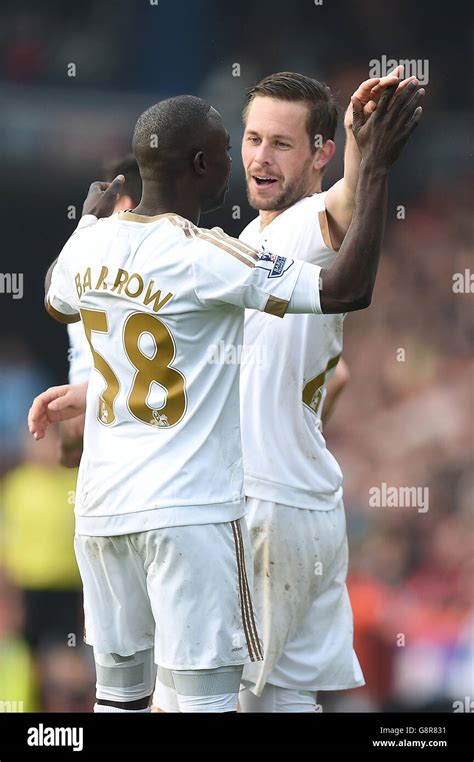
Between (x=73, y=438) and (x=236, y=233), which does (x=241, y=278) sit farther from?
(x=236, y=233)

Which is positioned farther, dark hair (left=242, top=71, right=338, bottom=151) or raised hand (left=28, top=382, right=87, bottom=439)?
dark hair (left=242, top=71, right=338, bottom=151)

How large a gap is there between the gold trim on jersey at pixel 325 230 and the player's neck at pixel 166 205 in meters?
0.46

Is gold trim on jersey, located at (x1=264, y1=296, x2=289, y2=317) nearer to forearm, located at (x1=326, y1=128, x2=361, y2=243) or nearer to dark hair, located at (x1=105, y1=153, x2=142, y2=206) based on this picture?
forearm, located at (x1=326, y1=128, x2=361, y2=243)

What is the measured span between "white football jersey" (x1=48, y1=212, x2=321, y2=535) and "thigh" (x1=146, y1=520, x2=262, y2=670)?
1.9 inches

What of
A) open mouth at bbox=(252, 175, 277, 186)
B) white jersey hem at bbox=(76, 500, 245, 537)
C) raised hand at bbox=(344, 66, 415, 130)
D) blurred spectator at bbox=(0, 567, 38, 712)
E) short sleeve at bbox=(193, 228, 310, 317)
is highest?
raised hand at bbox=(344, 66, 415, 130)

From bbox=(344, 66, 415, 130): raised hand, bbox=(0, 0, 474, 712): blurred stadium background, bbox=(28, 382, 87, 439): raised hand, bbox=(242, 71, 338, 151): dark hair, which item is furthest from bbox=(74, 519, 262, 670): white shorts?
bbox=(0, 0, 474, 712): blurred stadium background

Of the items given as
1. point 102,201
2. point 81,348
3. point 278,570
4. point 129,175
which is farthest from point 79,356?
point 278,570

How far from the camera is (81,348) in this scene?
3561mm

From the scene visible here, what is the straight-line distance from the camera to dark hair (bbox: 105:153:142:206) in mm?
3607

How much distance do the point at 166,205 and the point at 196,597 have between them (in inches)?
34.5

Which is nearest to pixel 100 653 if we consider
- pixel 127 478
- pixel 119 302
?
pixel 127 478

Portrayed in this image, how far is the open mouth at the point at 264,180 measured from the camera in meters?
2.95

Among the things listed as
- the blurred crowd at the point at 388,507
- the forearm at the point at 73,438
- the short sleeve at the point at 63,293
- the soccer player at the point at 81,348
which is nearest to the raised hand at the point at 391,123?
the short sleeve at the point at 63,293

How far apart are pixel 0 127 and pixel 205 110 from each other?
2.10 meters
